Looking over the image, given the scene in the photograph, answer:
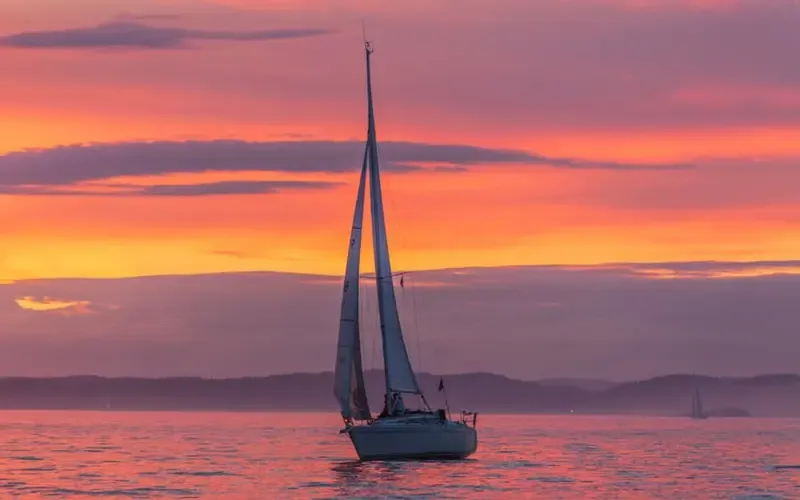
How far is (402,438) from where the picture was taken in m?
89.5

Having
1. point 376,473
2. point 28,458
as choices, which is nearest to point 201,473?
point 376,473

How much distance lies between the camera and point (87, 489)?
83125 mm

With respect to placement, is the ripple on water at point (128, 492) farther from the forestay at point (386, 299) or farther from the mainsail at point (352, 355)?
the forestay at point (386, 299)

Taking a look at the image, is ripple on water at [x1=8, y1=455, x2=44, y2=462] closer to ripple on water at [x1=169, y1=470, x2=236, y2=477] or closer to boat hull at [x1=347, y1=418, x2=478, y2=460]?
ripple on water at [x1=169, y1=470, x2=236, y2=477]

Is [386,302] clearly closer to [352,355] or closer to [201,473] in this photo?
[352,355]

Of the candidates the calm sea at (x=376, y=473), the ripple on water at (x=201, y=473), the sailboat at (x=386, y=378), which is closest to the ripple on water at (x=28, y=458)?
the calm sea at (x=376, y=473)

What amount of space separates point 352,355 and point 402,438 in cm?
528

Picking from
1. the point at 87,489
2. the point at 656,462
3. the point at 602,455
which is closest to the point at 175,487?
the point at 87,489

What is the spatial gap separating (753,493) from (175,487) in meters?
28.3

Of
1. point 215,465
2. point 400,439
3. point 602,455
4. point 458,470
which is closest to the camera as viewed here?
point 400,439

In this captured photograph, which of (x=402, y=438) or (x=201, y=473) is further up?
(x=402, y=438)

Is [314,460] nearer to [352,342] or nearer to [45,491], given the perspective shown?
[352,342]

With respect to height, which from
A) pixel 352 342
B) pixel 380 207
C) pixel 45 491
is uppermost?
pixel 380 207

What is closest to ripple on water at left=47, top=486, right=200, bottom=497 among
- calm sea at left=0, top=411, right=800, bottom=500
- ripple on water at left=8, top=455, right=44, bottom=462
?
A: calm sea at left=0, top=411, right=800, bottom=500
